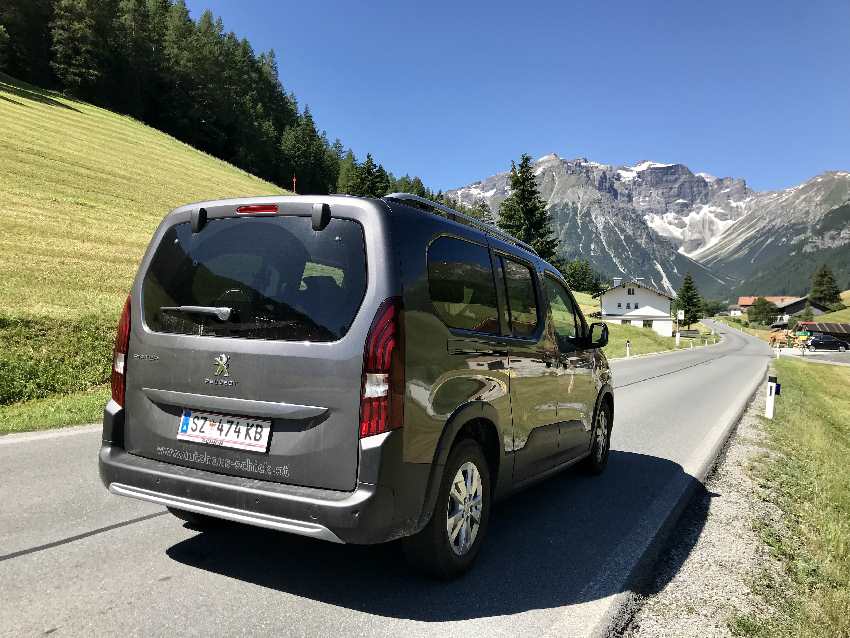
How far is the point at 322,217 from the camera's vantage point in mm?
3295

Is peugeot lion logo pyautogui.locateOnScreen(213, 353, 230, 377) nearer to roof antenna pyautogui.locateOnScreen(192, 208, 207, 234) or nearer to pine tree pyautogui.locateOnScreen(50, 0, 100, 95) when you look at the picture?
roof antenna pyautogui.locateOnScreen(192, 208, 207, 234)

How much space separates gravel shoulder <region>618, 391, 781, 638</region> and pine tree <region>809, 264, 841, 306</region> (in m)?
177

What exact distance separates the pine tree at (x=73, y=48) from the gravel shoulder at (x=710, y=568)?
3101 inches

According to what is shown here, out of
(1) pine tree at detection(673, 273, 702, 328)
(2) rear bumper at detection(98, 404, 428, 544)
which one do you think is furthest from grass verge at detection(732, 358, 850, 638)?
(1) pine tree at detection(673, 273, 702, 328)

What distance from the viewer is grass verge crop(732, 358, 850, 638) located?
335 centimetres

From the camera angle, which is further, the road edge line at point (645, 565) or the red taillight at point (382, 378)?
the road edge line at point (645, 565)

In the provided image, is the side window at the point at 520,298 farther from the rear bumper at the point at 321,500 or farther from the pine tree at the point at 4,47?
the pine tree at the point at 4,47

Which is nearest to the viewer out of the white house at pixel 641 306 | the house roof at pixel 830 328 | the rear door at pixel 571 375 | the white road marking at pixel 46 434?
the rear door at pixel 571 375

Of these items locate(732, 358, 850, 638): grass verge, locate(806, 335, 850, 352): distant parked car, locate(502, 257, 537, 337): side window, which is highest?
locate(502, 257, 537, 337): side window

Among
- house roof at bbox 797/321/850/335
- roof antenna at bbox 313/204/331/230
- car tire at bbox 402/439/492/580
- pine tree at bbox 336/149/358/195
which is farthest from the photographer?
house roof at bbox 797/321/850/335

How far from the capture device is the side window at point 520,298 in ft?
14.5

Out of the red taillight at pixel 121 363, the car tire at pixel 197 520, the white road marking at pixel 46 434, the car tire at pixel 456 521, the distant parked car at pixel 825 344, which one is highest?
the red taillight at pixel 121 363

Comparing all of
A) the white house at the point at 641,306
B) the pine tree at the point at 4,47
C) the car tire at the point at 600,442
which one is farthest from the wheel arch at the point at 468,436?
the white house at the point at 641,306

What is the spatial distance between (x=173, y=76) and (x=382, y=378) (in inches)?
3523
